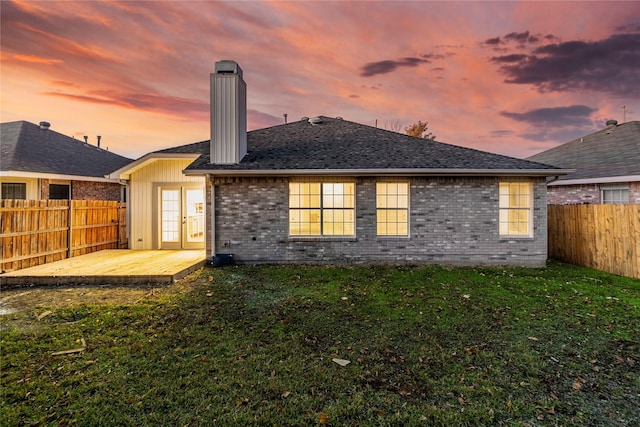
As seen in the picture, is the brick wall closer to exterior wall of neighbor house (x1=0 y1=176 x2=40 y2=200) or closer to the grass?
exterior wall of neighbor house (x1=0 y1=176 x2=40 y2=200)

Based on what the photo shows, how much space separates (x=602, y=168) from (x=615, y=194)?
133cm

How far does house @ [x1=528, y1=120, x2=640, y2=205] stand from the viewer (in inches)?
430

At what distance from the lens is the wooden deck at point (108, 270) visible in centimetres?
682

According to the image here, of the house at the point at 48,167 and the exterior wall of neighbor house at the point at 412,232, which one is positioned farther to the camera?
the house at the point at 48,167

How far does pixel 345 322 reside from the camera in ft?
15.7

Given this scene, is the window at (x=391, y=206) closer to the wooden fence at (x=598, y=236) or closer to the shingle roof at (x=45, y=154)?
the wooden fence at (x=598, y=236)

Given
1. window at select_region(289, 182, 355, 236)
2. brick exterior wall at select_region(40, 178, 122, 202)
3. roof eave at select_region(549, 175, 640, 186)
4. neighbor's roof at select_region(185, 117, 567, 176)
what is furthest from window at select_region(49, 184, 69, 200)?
roof eave at select_region(549, 175, 640, 186)

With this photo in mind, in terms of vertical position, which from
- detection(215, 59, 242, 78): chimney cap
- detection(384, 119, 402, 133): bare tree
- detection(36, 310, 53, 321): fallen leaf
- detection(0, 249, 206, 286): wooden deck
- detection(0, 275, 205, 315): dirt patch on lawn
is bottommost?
detection(36, 310, 53, 321): fallen leaf

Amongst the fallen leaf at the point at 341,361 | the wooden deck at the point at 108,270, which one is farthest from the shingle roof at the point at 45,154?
the fallen leaf at the point at 341,361

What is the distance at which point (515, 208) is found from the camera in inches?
366

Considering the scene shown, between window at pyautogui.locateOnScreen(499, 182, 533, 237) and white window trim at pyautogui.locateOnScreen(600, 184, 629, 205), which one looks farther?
white window trim at pyautogui.locateOnScreen(600, 184, 629, 205)

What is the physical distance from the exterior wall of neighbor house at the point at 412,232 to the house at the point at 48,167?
20.0ft

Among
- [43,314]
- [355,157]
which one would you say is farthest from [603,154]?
[43,314]

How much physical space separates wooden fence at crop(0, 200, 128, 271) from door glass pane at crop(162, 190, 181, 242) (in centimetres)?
202
